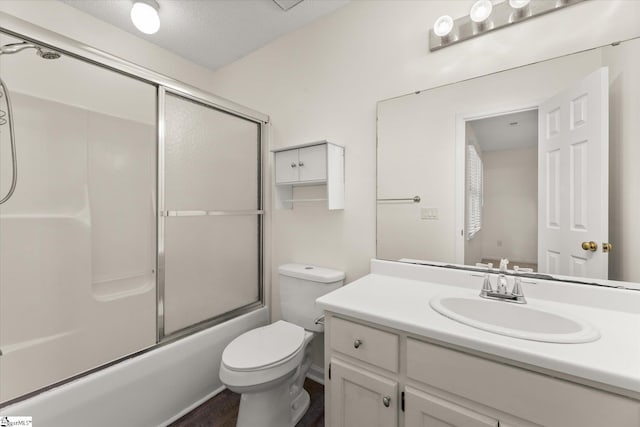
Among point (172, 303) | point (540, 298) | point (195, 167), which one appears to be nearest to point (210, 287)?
point (172, 303)

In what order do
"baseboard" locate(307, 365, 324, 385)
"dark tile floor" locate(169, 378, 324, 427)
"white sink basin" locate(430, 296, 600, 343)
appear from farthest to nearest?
"baseboard" locate(307, 365, 324, 385) < "dark tile floor" locate(169, 378, 324, 427) < "white sink basin" locate(430, 296, 600, 343)

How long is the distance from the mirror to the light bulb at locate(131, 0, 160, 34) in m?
1.49

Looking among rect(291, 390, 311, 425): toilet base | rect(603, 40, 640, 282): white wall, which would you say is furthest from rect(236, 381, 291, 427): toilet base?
rect(603, 40, 640, 282): white wall

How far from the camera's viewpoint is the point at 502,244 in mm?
1265

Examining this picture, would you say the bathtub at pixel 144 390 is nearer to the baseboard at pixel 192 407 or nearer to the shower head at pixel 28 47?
the baseboard at pixel 192 407

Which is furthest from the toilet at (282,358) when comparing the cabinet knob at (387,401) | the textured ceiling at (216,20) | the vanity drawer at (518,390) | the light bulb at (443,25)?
the textured ceiling at (216,20)

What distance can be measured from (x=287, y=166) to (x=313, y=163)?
24cm

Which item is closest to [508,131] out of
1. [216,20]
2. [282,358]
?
[282,358]

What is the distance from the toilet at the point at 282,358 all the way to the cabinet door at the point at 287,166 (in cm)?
61

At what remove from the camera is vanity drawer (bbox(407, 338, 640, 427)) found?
655 millimetres

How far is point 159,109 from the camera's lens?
4.98ft

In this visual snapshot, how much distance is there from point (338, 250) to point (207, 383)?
1.16 m

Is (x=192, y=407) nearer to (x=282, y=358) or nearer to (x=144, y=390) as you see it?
(x=144, y=390)

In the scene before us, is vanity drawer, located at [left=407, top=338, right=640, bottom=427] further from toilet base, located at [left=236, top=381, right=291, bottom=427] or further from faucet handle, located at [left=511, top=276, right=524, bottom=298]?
toilet base, located at [left=236, top=381, right=291, bottom=427]
